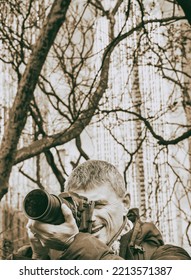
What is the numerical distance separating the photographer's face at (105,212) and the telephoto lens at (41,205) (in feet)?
0.50

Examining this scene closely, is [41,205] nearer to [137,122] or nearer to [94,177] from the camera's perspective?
[94,177]

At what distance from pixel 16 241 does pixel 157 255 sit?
611 mm

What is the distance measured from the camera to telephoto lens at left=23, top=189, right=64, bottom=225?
890 mm

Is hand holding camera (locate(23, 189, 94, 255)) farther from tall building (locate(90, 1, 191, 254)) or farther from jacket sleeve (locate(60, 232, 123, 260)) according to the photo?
tall building (locate(90, 1, 191, 254))

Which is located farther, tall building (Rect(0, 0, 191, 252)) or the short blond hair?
tall building (Rect(0, 0, 191, 252))

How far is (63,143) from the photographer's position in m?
1.70

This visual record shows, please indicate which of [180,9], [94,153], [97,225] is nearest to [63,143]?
[94,153]

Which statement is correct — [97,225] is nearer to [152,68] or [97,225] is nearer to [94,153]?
[94,153]

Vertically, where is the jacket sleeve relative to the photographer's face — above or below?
below

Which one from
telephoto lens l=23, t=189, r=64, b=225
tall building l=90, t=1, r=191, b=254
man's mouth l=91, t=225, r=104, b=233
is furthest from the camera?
tall building l=90, t=1, r=191, b=254

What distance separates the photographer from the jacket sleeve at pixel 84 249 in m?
0.92

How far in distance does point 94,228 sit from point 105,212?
0.04 metres

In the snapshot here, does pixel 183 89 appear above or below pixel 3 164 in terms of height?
above

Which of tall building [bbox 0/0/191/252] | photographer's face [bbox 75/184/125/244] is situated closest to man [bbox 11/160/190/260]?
photographer's face [bbox 75/184/125/244]
